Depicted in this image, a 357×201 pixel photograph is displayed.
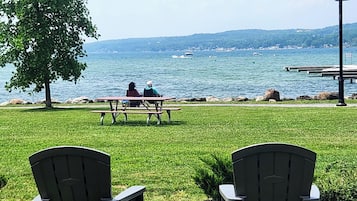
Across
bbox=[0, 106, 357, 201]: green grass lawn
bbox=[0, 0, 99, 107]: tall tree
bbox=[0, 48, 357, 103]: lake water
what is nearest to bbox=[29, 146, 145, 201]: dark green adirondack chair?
bbox=[0, 106, 357, 201]: green grass lawn

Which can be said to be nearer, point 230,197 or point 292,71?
point 230,197

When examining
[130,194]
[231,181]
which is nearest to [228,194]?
[130,194]

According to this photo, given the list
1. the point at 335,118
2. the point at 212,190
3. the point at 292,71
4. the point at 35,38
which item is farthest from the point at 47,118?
the point at 292,71

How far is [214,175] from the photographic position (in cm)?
593

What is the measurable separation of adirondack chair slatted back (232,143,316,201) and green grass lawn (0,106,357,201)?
1.58 metres

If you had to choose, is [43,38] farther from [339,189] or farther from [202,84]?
[202,84]

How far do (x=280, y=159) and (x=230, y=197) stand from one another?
0.48 metres

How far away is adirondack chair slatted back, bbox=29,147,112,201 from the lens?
4.50 m

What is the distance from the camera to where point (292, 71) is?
77.6 meters

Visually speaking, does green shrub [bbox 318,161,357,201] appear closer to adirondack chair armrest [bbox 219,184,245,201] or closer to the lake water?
adirondack chair armrest [bbox 219,184,245,201]

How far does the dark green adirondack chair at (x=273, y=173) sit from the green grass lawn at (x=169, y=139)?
5.19 feet

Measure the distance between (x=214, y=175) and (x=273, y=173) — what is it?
1.45 meters

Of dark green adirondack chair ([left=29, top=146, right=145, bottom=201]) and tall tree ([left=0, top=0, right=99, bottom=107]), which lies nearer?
dark green adirondack chair ([left=29, top=146, right=145, bottom=201])

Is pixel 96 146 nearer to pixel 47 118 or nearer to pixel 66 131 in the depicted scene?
pixel 66 131
